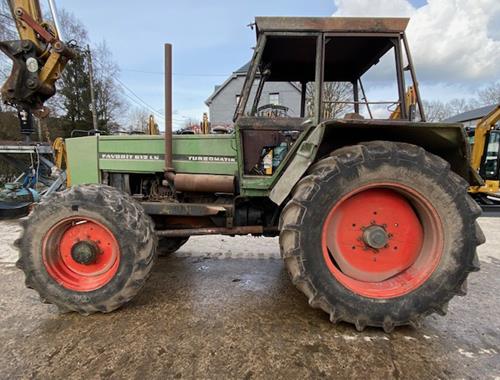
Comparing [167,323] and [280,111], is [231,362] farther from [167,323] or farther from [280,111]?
[280,111]

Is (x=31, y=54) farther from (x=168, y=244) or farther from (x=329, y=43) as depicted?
(x=329, y=43)

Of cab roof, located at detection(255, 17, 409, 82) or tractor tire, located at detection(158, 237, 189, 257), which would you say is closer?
cab roof, located at detection(255, 17, 409, 82)

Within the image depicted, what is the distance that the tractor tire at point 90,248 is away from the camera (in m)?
2.29

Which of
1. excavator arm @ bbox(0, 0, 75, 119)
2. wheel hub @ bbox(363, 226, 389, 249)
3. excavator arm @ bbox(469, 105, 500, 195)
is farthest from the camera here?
excavator arm @ bbox(469, 105, 500, 195)

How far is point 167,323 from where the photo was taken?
7.50 ft

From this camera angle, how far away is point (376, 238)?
2256 mm

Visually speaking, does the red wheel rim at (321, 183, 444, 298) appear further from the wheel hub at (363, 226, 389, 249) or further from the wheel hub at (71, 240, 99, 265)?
the wheel hub at (71, 240, 99, 265)

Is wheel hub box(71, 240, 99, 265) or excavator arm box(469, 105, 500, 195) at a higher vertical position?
excavator arm box(469, 105, 500, 195)

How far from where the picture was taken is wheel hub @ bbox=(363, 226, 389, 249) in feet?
7.39

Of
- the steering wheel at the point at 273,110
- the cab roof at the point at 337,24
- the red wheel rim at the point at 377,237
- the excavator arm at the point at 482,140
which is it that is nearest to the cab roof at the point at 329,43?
the cab roof at the point at 337,24

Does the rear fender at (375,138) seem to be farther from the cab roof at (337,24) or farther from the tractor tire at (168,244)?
the tractor tire at (168,244)

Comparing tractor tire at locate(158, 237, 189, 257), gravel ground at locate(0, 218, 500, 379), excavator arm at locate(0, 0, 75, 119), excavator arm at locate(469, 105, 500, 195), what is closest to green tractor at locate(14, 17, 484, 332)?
gravel ground at locate(0, 218, 500, 379)

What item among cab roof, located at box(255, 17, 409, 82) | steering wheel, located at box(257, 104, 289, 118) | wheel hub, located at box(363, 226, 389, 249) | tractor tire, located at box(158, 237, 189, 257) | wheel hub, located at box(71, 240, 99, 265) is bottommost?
tractor tire, located at box(158, 237, 189, 257)

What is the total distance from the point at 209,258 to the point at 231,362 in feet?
6.49
